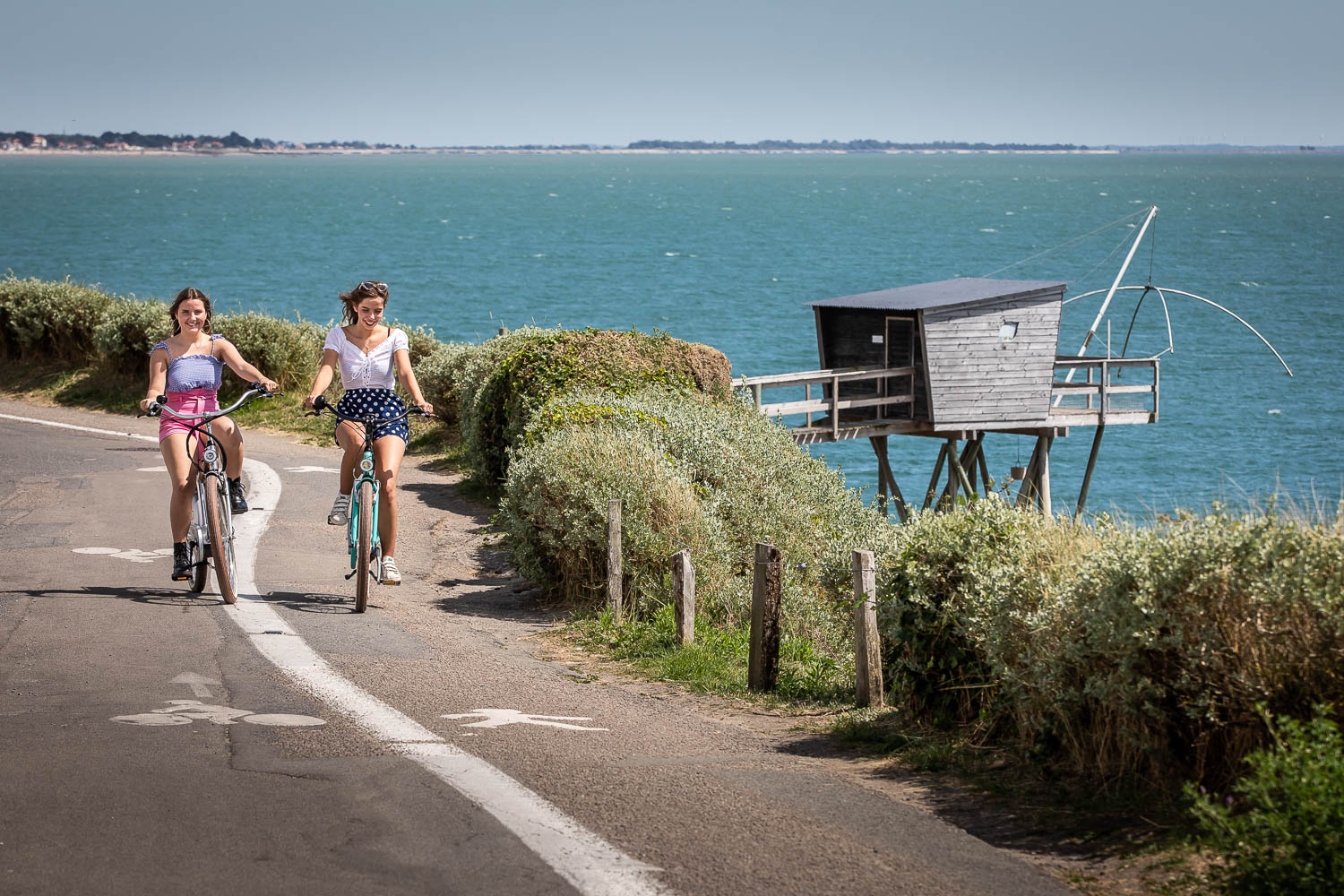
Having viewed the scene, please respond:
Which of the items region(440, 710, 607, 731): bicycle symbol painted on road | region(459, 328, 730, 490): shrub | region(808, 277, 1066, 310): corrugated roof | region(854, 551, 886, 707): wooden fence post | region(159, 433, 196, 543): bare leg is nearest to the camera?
region(440, 710, 607, 731): bicycle symbol painted on road

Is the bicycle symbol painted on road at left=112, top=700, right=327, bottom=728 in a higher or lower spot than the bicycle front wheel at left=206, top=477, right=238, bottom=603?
lower

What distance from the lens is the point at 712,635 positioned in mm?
9266

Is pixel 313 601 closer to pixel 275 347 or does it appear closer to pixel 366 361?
pixel 366 361

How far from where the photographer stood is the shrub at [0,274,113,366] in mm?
24156

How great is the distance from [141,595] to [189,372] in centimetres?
165

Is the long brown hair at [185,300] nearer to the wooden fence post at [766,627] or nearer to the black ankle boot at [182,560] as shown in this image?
the black ankle boot at [182,560]

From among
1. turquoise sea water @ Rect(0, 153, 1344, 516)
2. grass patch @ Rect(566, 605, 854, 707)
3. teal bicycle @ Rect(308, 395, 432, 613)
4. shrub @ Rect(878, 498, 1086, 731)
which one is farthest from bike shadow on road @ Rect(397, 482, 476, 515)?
turquoise sea water @ Rect(0, 153, 1344, 516)

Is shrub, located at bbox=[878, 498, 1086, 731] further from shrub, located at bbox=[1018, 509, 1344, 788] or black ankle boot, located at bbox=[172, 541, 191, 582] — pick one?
black ankle boot, located at bbox=[172, 541, 191, 582]

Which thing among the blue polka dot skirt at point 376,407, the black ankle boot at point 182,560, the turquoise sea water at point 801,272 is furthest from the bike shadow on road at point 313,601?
the turquoise sea water at point 801,272

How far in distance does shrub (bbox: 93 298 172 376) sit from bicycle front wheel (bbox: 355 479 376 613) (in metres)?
14.9

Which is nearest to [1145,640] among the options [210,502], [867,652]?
[867,652]

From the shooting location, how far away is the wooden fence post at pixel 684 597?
8.85 m

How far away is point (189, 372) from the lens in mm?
9000

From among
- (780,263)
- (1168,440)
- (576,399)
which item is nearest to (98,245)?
(780,263)
